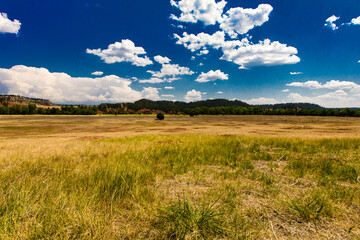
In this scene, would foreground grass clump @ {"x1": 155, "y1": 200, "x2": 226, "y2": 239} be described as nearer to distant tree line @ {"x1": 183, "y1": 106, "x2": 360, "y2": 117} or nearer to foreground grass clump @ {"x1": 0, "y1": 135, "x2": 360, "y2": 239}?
foreground grass clump @ {"x1": 0, "y1": 135, "x2": 360, "y2": 239}

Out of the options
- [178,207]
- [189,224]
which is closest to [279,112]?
[178,207]

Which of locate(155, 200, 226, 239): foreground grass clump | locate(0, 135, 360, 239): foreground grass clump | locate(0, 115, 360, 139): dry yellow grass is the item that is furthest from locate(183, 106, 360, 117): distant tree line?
locate(155, 200, 226, 239): foreground grass clump

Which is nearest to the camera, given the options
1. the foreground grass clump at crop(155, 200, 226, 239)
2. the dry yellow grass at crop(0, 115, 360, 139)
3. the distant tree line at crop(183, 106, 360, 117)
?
the foreground grass clump at crop(155, 200, 226, 239)

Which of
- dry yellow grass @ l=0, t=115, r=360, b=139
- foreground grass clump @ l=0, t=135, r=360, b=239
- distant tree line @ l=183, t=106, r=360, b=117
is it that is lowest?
dry yellow grass @ l=0, t=115, r=360, b=139

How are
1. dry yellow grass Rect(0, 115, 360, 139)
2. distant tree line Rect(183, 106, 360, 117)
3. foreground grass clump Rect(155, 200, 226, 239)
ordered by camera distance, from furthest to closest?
distant tree line Rect(183, 106, 360, 117)
dry yellow grass Rect(0, 115, 360, 139)
foreground grass clump Rect(155, 200, 226, 239)

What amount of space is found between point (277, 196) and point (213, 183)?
1.64 m

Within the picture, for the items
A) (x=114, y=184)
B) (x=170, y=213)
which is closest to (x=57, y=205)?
(x=114, y=184)

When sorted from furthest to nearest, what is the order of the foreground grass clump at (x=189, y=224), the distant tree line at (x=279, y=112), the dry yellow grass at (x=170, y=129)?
1. the distant tree line at (x=279, y=112)
2. the dry yellow grass at (x=170, y=129)
3. the foreground grass clump at (x=189, y=224)

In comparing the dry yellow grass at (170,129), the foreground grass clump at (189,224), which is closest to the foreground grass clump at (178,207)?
the foreground grass clump at (189,224)

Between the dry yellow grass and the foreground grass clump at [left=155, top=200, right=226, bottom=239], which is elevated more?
the foreground grass clump at [left=155, top=200, right=226, bottom=239]

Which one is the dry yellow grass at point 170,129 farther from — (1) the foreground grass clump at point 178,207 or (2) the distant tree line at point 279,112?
(2) the distant tree line at point 279,112

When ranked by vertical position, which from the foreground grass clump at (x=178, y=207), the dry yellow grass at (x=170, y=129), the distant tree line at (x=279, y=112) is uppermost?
the distant tree line at (x=279, y=112)

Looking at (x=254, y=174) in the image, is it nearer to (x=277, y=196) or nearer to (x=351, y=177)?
(x=277, y=196)

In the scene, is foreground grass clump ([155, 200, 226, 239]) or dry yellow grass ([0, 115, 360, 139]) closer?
foreground grass clump ([155, 200, 226, 239])
